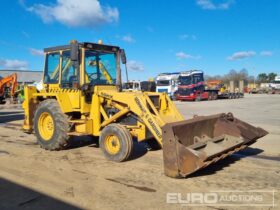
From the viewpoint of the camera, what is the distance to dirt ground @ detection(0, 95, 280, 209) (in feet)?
15.2

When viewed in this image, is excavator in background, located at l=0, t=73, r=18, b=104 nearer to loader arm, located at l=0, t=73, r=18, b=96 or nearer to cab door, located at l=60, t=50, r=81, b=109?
loader arm, located at l=0, t=73, r=18, b=96

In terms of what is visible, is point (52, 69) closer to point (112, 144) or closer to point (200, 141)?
point (112, 144)

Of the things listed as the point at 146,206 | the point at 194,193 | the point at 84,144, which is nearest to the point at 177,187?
the point at 194,193

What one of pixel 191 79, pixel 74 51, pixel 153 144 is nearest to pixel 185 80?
pixel 191 79

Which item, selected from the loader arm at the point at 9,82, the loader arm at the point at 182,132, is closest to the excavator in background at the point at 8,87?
the loader arm at the point at 9,82

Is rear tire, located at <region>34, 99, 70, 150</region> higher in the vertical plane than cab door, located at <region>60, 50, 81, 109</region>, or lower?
lower

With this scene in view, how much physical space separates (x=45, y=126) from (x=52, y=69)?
5.02 feet

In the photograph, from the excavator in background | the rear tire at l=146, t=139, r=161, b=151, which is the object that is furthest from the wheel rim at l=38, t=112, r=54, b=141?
the excavator in background

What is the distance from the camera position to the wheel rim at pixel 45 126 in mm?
8281

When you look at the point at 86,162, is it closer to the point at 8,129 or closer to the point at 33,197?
the point at 33,197

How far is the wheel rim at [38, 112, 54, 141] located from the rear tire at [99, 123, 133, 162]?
1.96 m

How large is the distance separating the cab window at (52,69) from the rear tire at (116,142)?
2403 millimetres

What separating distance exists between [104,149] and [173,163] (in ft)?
6.76

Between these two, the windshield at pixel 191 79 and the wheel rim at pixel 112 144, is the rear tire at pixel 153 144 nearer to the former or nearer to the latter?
the wheel rim at pixel 112 144
